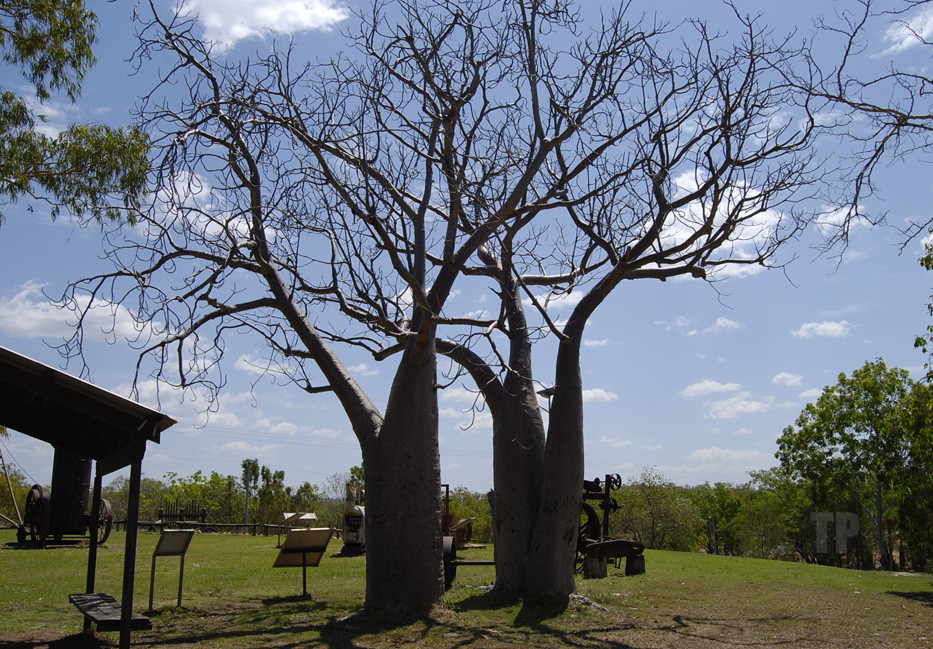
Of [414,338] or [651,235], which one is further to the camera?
[651,235]

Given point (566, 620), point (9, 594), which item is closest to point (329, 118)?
point (566, 620)

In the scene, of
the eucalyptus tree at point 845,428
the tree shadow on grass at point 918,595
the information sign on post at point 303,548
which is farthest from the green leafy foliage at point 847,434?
the information sign on post at point 303,548

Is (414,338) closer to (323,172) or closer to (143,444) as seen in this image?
(323,172)

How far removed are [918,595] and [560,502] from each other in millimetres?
6322

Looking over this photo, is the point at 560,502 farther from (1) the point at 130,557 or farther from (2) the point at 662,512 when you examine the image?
(2) the point at 662,512

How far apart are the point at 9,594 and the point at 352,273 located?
569 centimetres

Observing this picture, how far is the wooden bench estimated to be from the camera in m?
5.52

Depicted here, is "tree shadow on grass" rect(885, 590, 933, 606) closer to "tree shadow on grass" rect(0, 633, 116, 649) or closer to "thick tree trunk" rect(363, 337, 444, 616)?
"thick tree trunk" rect(363, 337, 444, 616)

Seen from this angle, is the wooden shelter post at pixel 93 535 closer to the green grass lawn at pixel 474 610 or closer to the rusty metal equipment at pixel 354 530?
the green grass lawn at pixel 474 610

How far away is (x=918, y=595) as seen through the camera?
11305 millimetres

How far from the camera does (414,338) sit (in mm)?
8500

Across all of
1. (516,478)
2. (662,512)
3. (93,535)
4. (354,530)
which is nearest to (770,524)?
(662,512)

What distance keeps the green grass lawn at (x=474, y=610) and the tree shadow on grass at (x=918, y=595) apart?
0.03m

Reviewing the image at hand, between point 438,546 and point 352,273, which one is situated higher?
point 352,273
